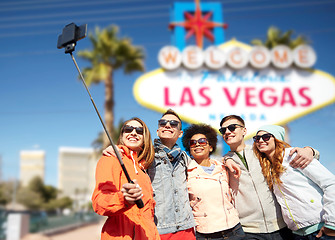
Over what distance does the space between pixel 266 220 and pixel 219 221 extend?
0.47m

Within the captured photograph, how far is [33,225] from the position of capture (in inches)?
558

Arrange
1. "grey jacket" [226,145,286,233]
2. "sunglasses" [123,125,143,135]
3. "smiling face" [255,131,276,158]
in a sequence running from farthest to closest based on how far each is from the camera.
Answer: "smiling face" [255,131,276,158], "grey jacket" [226,145,286,233], "sunglasses" [123,125,143,135]

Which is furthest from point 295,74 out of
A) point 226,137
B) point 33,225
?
point 33,225

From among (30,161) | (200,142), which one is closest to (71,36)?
(200,142)

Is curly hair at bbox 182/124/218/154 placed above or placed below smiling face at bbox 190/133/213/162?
above

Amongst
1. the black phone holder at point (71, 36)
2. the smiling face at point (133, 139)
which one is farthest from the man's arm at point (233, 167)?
the black phone holder at point (71, 36)

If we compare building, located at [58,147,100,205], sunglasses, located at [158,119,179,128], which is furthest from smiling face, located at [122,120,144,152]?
building, located at [58,147,100,205]

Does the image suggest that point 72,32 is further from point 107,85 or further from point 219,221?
point 107,85

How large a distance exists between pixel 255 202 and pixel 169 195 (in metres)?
0.85

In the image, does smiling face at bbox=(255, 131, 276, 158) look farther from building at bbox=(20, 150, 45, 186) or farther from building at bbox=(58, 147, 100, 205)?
building at bbox=(20, 150, 45, 186)

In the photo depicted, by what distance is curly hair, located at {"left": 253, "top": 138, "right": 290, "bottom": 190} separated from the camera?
2.73m

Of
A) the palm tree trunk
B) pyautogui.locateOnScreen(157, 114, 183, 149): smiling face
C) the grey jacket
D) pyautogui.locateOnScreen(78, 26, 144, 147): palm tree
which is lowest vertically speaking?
the grey jacket

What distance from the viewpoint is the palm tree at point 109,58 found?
1670 cm

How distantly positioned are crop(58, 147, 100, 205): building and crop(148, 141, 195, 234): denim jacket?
276 ft
